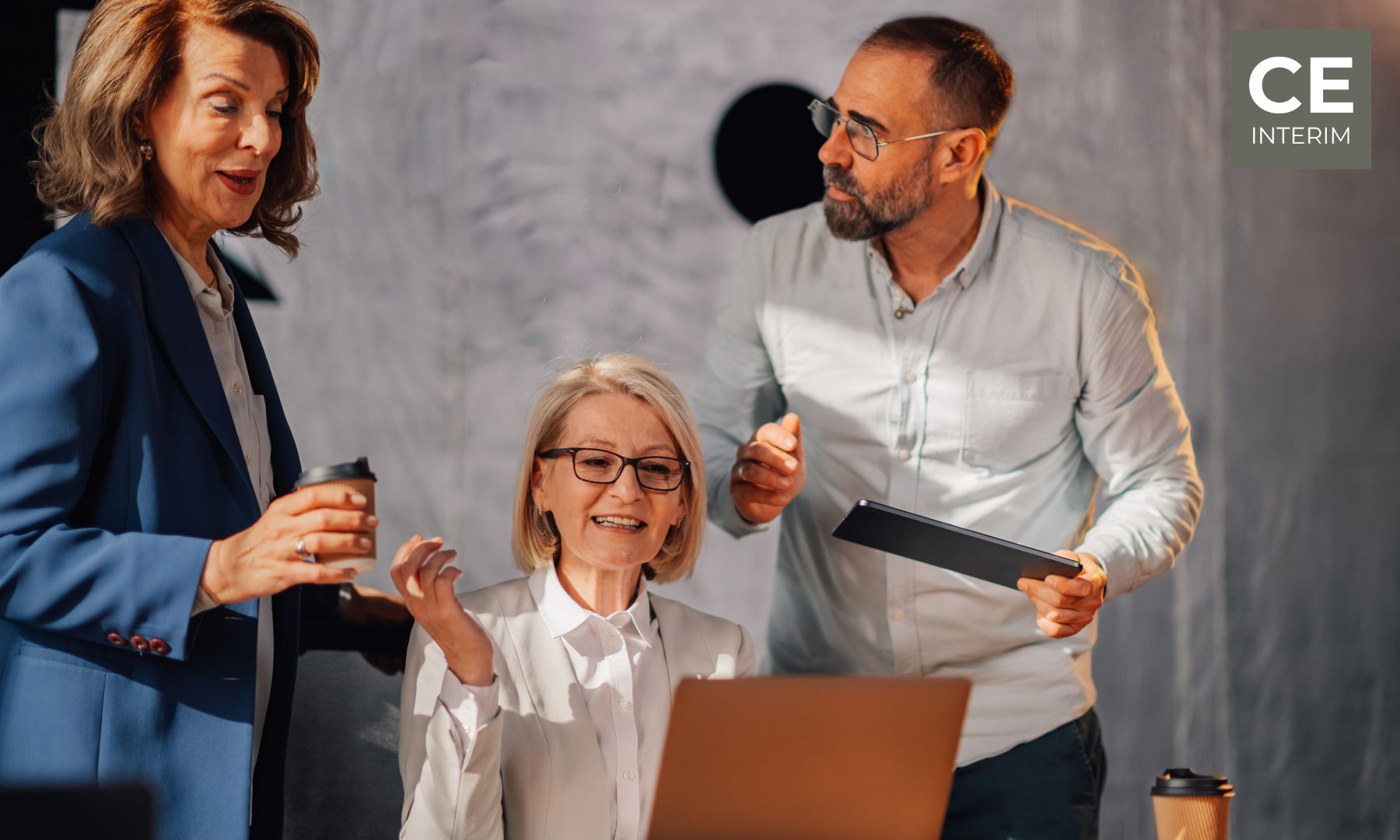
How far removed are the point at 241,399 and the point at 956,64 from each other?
5.39 ft

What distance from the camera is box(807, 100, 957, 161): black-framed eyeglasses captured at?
2881 mm

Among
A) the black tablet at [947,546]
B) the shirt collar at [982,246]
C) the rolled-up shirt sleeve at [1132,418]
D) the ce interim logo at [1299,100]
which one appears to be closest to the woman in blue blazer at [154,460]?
the black tablet at [947,546]

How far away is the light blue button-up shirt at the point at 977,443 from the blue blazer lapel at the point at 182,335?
1.10m

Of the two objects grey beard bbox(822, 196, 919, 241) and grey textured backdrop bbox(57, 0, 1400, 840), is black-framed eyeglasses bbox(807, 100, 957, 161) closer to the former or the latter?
grey beard bbox(822, 196, 919, 241)

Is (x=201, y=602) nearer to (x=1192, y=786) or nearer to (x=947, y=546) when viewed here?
(x=947, y=546)

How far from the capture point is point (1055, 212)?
405 cm

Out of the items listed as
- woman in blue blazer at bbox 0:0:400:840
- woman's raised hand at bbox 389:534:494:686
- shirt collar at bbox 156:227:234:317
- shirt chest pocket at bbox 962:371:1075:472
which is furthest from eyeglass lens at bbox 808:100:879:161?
woman's raised hand at bbox 389:534:494:686

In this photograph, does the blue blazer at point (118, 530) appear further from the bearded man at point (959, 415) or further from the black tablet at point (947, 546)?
the bearded man at point (959, 415)

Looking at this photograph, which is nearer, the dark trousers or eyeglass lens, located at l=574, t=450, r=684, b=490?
eyeglass lens, located at l=574, t=450, r=684, b=490

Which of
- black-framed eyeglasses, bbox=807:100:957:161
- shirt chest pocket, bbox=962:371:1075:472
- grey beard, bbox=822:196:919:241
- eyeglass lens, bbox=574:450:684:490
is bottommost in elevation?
eyeglass lens, bbox=574:450:684:490

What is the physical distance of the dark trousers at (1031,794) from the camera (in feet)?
8.76

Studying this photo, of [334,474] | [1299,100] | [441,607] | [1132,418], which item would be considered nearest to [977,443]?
[1132,418]

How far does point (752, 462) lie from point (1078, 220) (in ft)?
6.13

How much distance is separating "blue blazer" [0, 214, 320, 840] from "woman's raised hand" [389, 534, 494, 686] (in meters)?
0.21
